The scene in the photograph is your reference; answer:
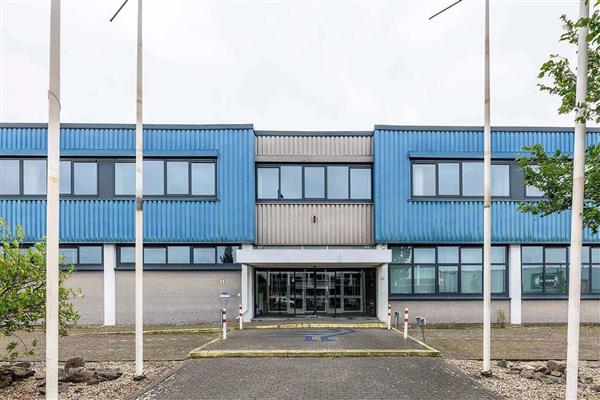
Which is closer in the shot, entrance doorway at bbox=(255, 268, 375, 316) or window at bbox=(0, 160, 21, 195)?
window at bbox=(0, 160, 21, 195)

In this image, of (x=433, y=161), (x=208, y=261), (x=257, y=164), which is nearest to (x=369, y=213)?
(x=433, y=161)

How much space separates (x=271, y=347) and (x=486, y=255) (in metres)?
6.50

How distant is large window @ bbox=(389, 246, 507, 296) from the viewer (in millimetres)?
17625

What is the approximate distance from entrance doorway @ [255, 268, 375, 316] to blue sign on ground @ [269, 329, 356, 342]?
159 inches

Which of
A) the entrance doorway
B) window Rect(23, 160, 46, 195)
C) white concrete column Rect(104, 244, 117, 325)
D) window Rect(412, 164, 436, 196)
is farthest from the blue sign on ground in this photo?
window Rect(23, 160, 46, 195)

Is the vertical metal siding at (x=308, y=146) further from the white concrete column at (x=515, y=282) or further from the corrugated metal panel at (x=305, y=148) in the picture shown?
the white concrete column at (x=515, y=282)

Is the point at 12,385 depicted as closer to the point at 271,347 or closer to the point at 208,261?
the point at 271,347

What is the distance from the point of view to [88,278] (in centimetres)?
1728

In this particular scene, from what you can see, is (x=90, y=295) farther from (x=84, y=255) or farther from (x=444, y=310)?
(x=444, y=310)

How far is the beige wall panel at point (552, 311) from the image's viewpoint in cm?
1752

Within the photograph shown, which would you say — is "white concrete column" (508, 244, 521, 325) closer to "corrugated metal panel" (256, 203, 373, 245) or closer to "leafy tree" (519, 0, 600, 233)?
"corrugated metal panel" (256, 203, 373, 245)

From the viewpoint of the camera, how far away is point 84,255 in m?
17.4

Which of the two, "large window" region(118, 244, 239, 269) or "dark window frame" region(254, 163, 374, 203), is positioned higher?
"dark window frame" region(254, 163, 374, 203)

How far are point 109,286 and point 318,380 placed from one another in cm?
1226
